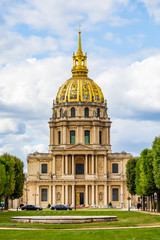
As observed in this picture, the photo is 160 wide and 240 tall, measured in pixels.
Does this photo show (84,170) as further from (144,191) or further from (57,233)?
(57,233)

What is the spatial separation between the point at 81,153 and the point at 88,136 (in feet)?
35.2

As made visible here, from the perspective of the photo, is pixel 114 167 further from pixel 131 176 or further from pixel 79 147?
pixel 131 176

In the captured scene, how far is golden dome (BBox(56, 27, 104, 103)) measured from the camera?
502ft

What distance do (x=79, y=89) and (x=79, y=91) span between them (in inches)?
29.3

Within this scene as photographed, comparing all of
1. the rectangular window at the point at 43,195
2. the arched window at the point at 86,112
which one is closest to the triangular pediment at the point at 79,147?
the arched window at the point at 86,112

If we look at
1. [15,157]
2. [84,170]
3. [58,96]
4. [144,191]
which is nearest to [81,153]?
[84,170]

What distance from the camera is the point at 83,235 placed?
3716 cm

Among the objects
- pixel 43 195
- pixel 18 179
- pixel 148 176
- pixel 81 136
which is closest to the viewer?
pixel 148 176

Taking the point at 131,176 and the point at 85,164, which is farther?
the point at 85,164

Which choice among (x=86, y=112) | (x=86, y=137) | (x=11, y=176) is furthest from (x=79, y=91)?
(x=11, y=176)

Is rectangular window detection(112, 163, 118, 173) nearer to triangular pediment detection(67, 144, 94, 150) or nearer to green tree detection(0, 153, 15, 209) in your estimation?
triangular pediment detection(67, 144, 94, 150)

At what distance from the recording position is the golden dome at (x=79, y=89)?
502 feet

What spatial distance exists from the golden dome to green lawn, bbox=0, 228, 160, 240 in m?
113

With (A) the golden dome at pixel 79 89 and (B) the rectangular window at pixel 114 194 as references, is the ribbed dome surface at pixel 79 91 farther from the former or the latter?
(B) the rectangular window at pixel 114 194
